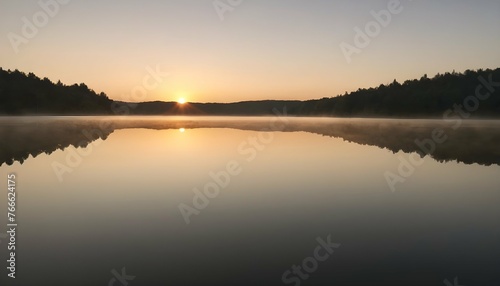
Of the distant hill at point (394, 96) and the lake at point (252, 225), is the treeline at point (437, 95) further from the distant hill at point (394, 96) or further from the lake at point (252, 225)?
the lake at point (252, 225)

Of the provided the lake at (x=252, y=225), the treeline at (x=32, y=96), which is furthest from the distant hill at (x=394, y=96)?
the lake at (x=252, y=225)

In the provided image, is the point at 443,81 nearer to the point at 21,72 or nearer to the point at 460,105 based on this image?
the point at 460,105

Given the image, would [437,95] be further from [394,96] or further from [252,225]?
[252,225]

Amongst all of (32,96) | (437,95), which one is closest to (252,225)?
(437,95)

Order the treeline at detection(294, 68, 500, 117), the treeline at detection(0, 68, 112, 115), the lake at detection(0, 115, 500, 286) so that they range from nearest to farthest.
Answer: the lake at detection(0, 115, 500, 286) → the treeline at detection(294, 68, 500, 117) → the treeline at detection(0, 68, 112, 115)

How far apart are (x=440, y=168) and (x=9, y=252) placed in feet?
70.7

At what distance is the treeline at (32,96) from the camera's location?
484ft

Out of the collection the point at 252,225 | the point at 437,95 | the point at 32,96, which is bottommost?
the point at 252,225

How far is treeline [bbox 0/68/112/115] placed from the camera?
148 metres

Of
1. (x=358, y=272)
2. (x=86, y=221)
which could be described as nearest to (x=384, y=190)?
(x=358, y=272)

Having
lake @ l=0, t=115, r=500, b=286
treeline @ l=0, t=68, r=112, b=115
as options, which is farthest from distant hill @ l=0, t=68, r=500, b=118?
lake @ l=0, t=115, r=500, b=286

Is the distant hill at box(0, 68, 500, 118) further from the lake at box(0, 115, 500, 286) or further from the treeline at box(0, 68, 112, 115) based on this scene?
the lake at box(0, 115, 500, 286)

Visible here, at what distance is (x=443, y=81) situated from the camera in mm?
142125

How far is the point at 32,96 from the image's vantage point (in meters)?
160
